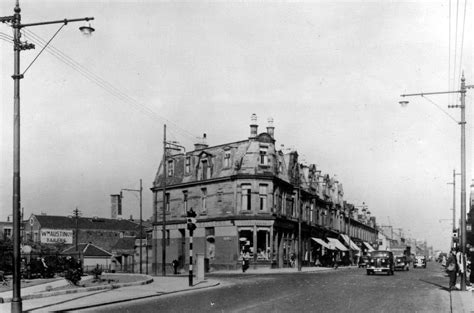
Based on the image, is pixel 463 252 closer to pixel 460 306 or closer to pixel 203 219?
pixel 460 306

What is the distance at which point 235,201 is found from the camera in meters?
48.2

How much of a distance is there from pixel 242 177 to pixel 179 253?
10.4 metres

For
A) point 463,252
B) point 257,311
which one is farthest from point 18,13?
point 463,252

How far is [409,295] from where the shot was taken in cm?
2025

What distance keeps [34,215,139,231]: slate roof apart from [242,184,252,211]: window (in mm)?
47289

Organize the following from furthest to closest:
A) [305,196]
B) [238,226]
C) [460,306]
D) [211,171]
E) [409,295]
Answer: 1. [305,196]
2. [211,171]
3. [238,226]
4. [409,295]
5. [460,306]

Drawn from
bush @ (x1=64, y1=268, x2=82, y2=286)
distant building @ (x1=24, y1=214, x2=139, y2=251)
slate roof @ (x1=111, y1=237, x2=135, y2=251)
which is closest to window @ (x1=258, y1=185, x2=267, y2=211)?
bush @ (x1=64, y1=268, x2=82, y2=286)

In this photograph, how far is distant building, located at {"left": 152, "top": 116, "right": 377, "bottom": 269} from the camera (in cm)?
4794

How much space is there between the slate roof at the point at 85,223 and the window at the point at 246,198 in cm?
4729

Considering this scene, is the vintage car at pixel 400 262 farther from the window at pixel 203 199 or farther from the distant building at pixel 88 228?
the distant building at pixel 88 228

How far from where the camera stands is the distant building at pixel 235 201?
47938 mm

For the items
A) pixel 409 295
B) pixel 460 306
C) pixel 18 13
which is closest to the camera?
pixel 18 13

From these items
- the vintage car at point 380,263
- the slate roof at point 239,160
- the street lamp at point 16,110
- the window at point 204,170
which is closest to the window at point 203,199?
the window at point 204,170

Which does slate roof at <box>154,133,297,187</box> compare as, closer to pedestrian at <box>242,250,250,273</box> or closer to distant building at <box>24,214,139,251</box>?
pedestrian at <box>242,250,250,273</box>
